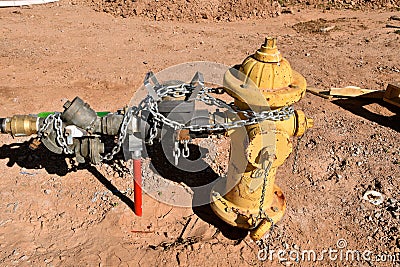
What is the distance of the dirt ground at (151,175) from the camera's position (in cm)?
286

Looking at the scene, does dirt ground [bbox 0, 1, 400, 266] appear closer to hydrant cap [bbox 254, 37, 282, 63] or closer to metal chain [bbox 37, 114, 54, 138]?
metal chain [bbox 37, 114, 54, 138]

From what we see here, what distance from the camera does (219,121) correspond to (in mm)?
2594

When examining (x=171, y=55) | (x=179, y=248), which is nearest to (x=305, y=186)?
(x=179, y=248)

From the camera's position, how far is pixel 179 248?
2814 millimetres

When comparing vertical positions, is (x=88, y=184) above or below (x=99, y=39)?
below

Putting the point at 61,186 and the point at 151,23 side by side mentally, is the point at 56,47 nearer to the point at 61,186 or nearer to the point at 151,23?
the point at 151,23

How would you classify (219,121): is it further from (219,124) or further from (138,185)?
(138,185)

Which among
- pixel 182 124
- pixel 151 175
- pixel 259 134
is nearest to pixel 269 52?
pixel 259 134

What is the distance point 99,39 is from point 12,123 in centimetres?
486

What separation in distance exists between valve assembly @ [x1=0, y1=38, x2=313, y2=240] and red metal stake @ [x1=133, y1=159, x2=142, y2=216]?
0.07ft

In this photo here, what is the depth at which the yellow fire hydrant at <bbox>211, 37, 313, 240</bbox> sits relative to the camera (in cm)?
235

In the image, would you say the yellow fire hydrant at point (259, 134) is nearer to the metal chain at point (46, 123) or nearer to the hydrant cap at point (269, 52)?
the hydrant cap at point (269, 52)

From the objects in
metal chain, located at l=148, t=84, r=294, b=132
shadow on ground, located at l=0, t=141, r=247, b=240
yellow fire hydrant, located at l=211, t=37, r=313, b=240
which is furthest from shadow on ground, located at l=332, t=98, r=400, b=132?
metal chain, located at l=148, t=84, r=294, b=132

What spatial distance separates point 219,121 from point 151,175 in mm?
1238
